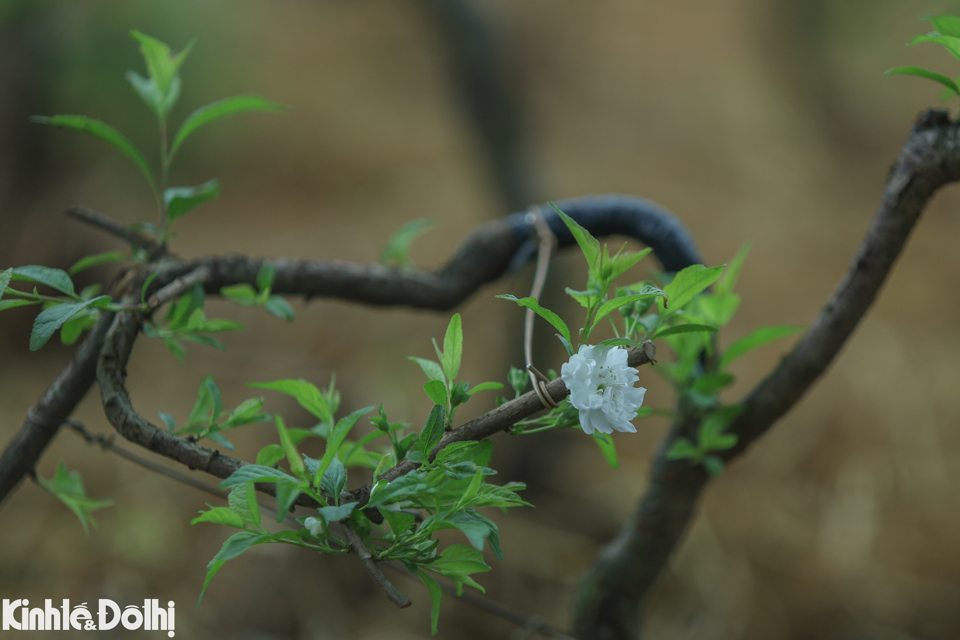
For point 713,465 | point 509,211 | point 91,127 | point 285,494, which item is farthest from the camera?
point 509,211

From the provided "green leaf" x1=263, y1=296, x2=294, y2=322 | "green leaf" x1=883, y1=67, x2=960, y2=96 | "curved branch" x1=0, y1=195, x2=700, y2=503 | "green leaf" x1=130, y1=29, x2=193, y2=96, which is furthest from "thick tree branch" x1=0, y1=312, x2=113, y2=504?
"green leaf" x1=883, y1=67, x2=960, y2=96

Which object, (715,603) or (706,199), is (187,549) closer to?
(715,603)

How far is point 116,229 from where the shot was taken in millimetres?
539

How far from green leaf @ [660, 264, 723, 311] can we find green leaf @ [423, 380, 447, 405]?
12cm

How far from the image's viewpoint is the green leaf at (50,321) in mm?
334

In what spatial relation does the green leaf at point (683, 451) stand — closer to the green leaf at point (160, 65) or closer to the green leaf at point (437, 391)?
the green leaf at point (437, 391)

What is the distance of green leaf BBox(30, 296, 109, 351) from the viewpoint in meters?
0.33

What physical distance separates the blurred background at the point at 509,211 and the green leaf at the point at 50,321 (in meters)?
0.51

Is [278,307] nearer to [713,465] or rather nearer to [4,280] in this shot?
[4,280]

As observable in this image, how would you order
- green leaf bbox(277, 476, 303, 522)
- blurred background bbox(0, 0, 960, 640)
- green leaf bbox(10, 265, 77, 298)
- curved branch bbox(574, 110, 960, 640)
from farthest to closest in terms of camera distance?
1. blurred background bbox(0, 0, 960, 640)
2. curved branch bbox(574, 110, 960, 640)
3. green leaf bbox(10, 265, 77, 298)
4. green leaf bbox(277, 476, 303, 522)

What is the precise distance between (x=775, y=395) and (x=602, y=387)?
36cm

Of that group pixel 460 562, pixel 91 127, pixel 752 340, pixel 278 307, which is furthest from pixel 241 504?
pixel 752 340

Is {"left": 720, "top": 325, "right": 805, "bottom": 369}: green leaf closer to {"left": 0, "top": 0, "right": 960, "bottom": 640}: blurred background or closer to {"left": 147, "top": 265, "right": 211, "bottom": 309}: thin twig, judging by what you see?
{"left": 0, "top": 0, "right": 960, "bottom": 640}: blurred background

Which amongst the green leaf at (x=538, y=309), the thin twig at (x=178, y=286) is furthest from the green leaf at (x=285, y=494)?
the thin twig at (x=178, y=286)
